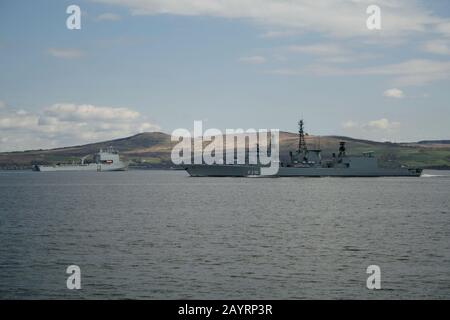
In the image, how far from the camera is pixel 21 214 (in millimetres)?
76000

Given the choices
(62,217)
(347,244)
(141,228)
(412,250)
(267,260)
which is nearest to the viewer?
(267,260)

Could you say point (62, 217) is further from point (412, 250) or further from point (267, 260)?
point (412, 250)

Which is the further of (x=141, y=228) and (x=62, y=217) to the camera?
(x=62, y=217)

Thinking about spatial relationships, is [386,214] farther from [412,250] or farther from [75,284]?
[75,284]

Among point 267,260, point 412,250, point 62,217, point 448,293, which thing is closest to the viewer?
point 448,293

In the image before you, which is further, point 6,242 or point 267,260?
point 6,242

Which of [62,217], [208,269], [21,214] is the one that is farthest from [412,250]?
[21,214]

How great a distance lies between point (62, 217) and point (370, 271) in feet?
152

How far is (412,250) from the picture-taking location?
44469 millimetres

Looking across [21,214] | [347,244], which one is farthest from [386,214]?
[21,214]
